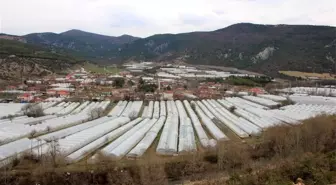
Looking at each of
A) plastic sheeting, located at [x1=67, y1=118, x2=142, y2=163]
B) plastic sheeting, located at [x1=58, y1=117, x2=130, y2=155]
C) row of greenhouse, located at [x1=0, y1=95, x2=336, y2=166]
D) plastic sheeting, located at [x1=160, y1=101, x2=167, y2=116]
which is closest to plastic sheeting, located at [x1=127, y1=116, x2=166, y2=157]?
row of greenhouse, located at [x1=0, y1=95, x2=336, y2=166]

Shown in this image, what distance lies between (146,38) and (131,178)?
130 m

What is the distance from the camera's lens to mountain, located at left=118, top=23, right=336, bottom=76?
72750 millimetres

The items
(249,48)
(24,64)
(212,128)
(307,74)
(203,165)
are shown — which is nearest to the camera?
(203,165)

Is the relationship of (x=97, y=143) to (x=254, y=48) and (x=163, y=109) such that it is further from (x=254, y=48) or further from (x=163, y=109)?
(x=254, y=48)

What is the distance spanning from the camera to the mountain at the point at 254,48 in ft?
239

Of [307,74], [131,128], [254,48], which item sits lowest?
[131,128]

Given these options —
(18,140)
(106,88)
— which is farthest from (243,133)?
(106,88)

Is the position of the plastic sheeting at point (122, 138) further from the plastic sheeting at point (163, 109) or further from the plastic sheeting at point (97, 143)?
the plastic sheeting at point (163, 109)

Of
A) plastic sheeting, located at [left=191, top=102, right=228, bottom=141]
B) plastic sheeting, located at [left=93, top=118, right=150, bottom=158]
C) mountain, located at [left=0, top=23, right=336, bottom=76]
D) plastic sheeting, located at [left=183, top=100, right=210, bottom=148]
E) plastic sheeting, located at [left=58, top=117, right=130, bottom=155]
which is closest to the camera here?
plastic sheeting, located at [left=93, top=118, right=150, bottom=158]

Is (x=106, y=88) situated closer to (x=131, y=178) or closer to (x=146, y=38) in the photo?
(x=131, y=178)

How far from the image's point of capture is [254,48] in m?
87.2

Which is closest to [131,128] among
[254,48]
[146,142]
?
[146,142]

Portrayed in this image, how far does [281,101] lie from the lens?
36.2 meters

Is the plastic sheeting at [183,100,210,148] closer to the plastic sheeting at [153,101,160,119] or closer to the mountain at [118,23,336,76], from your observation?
the plastic sheeting at [153,101,160,119]
